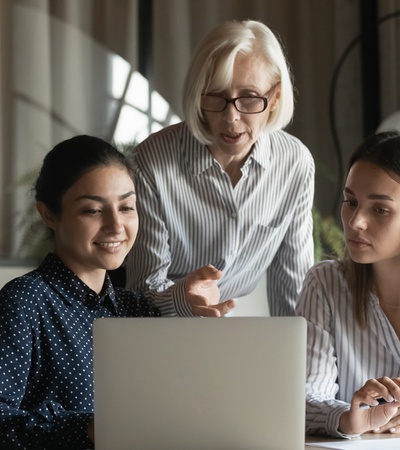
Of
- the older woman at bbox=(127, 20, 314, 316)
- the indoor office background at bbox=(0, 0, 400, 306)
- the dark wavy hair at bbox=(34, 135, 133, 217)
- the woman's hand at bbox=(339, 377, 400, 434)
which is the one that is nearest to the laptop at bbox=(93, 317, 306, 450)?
the woman's hand at bbox=(339, 377, 400, 434)

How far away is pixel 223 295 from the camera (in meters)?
2.59

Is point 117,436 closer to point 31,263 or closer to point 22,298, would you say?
point 22,298

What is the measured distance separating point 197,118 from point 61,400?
2.77ft

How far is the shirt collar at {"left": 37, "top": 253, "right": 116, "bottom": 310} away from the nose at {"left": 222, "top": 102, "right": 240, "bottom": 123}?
0.59m

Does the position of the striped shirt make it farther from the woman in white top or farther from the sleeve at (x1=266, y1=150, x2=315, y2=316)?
the sleeve at (x1=266, y1=150, x2=315, y2=316)

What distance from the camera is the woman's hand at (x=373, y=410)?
1.73 m

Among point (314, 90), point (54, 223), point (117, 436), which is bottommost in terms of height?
point (117, 436)

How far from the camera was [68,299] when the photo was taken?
183 cm

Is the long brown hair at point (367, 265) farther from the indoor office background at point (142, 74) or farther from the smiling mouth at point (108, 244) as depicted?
→ the indoor office background at point (142, 74)

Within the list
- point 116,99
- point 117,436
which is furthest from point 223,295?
point 116,99

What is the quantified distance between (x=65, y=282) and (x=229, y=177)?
27.3 inches

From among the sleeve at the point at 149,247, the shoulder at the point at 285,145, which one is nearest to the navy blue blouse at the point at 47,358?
the sleeve at the point at 149,247

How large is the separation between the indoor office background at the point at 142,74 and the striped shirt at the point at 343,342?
1.92m

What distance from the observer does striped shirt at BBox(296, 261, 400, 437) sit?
2.09 m
